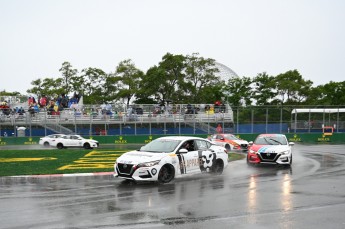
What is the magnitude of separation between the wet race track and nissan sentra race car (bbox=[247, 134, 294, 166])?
9.17 feet

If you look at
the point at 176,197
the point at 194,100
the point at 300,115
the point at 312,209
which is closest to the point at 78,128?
the point at 300,115

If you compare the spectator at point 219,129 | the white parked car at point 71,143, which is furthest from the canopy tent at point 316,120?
the white parked car at point 71,143

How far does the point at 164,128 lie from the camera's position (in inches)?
1575

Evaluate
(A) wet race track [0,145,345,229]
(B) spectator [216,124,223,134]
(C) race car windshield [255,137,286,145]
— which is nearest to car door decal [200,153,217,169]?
(A) wet race track [0,145,345,229]

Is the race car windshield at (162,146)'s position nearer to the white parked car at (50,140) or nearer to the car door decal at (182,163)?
the car door decal at (182,163)

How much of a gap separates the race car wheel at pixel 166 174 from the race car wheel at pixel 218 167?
8.19ft

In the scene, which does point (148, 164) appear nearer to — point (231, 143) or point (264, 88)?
point (231, 143)

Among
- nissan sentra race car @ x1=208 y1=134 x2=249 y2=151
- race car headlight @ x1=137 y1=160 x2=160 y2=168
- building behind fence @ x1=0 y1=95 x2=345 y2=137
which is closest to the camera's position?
race car headlight @ x1=137 y1=160 x2=160 y2=168

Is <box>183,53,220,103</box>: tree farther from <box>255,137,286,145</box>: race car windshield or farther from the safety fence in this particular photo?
<box>255,137,286,145</box>: race car windshield

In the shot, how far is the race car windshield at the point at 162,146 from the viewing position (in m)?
13.5

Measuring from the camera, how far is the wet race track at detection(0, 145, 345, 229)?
761cm

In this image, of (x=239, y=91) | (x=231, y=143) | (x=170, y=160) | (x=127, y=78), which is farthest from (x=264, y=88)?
(x=170, y=160)

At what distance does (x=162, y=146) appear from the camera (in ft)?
45.3

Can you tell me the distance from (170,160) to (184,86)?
48342mm
